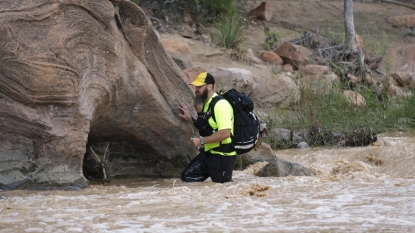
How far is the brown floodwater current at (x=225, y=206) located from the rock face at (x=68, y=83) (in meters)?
0.32

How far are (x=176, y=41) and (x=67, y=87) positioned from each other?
7715mm

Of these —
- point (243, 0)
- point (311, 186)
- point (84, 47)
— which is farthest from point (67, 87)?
point (243, 0)

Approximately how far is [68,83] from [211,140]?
158 centimetres

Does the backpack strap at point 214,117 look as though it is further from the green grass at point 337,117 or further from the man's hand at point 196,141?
the green grass at point 337,117

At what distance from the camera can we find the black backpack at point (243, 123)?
23.4 feet

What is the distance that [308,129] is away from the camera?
10305mm

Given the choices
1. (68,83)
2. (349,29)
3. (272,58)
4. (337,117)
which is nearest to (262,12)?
(272,58)

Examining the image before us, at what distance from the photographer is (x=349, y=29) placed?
50.2ft

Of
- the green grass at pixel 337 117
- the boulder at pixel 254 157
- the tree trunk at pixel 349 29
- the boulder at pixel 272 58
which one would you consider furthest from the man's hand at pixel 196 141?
the tree trunk at pixel 349 29

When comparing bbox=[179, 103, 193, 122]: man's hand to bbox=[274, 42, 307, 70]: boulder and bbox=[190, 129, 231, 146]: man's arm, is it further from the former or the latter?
bbox=[274, 42, 307, 70]: boulder

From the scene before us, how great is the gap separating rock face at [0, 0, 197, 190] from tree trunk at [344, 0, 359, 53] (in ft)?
28.4

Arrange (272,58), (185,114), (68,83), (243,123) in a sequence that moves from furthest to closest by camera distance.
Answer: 1. (272,58)
2. (185,114)
3. (243,123)
4. (68,83)

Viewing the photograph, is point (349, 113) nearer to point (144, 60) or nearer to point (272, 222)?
point (144, 60)

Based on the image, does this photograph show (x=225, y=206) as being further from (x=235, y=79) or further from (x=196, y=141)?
(x=235, y=79)
